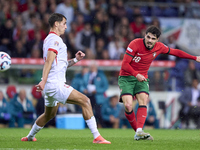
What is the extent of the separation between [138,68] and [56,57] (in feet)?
6.48

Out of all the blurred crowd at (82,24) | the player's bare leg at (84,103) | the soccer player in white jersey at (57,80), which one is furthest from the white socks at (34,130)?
the blurred crowd at (82,24)

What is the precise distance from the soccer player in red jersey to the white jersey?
148 centimetres

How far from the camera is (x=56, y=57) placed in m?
6.30

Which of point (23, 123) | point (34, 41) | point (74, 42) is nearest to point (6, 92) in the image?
point (23, 123)

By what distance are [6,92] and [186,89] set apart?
5.78m

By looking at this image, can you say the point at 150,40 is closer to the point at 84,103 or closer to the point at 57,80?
the point at 84,103

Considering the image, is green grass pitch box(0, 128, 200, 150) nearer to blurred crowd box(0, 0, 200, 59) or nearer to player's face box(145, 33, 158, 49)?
player's face box(145, 33, 158, 49)

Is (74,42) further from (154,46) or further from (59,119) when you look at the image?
(154,46)

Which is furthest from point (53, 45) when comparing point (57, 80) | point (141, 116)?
point (141, 116)

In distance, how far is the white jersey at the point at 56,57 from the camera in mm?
6168

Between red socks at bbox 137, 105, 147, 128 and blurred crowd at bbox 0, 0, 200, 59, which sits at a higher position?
blurred crowd at bbox 0, 0, 200, 59

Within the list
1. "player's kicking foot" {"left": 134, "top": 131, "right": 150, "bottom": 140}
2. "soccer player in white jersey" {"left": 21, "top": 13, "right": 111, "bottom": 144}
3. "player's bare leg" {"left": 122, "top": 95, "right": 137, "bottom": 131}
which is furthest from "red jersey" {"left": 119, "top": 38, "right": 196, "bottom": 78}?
"soccer player in white jersey" {"left": 21, "top": 13, "right": 111, "bottom": 144}

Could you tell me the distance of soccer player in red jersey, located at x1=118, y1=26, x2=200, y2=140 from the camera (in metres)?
7.37

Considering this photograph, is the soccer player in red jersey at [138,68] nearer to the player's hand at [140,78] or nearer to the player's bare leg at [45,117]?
the player's hand at [140,78]
